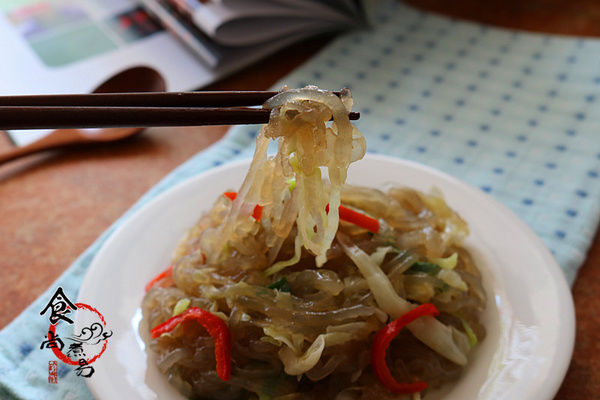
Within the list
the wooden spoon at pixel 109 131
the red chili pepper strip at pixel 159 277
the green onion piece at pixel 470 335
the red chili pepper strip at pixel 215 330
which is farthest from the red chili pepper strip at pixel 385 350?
the wooden spoon at pixel 109 131

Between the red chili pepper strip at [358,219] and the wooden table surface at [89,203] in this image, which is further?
the wooden table surface at [89,203]

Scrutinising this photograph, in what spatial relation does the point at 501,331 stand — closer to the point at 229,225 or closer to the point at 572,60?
the point at 229,225

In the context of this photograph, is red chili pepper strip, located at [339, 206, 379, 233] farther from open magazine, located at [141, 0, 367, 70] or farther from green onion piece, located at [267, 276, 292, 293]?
open magazine, located at [141, 0, 367, 70]

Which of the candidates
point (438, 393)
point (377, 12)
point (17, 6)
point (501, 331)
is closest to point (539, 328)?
point (501, 331)

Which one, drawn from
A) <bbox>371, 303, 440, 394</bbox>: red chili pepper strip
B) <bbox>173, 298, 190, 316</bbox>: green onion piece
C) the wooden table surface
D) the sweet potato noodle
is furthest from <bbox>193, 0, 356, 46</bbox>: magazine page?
<bbox>371, 303, 440, 394</bbox>: red chili pepper strip

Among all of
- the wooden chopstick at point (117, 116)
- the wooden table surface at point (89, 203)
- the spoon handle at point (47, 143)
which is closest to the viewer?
the wooden chopstick at point (117, 116)

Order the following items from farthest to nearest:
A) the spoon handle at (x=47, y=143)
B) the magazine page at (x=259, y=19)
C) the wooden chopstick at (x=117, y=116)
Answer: the magazine page at (x=259, y=19), the spoon handle at (x=47, y=143), the wooden chopstick at (x=117, y=116)

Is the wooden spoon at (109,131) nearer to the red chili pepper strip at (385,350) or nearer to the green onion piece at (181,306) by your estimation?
the green onion piece at (181,306)
